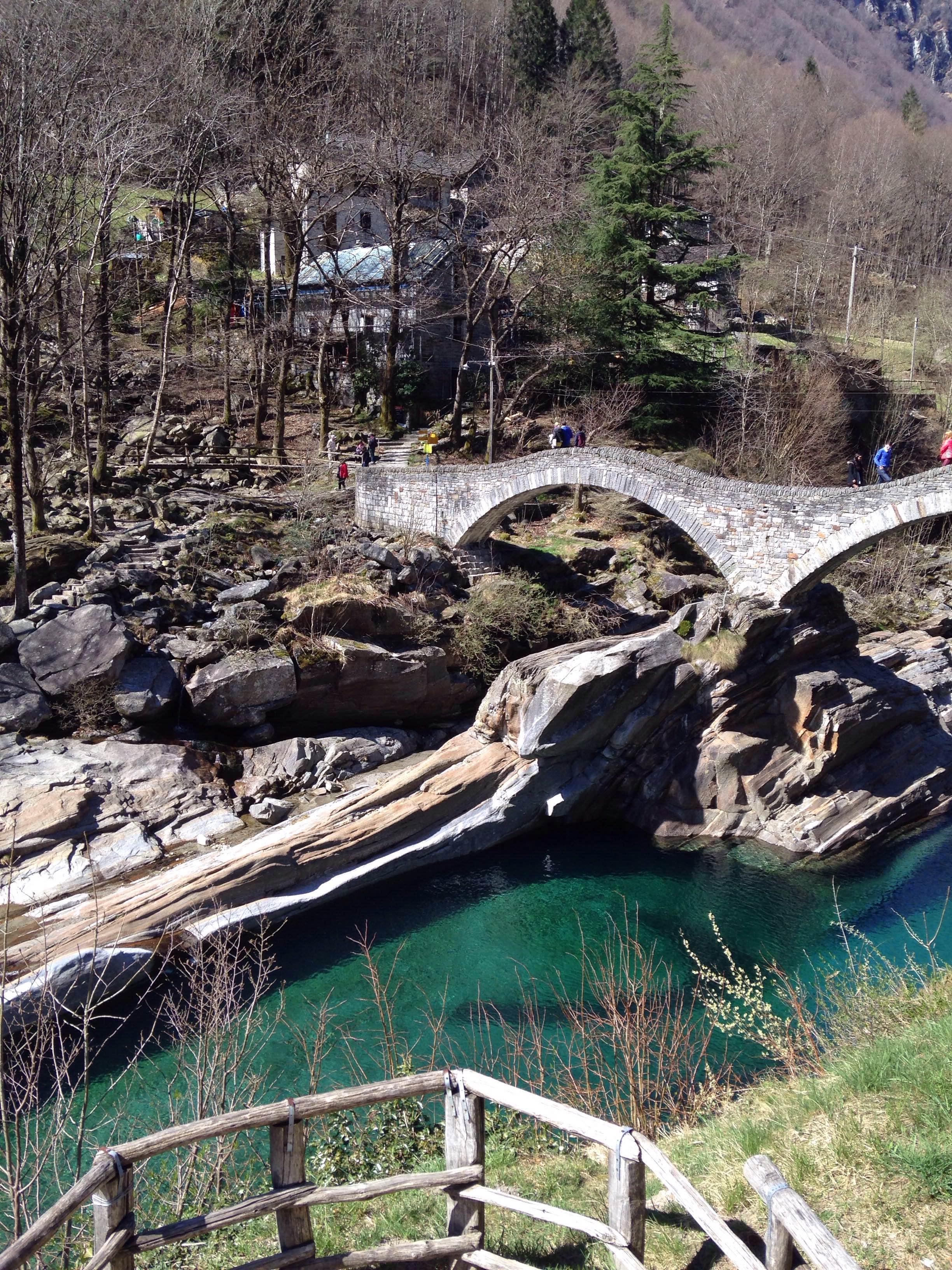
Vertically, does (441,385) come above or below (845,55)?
below

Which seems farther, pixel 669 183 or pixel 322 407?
pixel 669 183

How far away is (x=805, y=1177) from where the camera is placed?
551 centimetres

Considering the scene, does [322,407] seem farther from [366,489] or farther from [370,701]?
[370,701]

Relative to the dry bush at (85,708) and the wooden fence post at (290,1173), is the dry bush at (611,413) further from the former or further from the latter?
the wooden fence post at (290,1173)

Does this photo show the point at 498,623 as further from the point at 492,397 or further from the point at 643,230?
the point at 643,230

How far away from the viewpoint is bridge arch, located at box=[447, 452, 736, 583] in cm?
1970

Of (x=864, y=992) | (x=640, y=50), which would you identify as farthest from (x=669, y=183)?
(x=864, y=992)

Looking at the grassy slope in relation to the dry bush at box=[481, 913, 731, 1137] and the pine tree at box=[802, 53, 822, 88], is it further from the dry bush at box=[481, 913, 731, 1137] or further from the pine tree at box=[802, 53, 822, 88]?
the pine tree at box=[802, 53, 822, 88]

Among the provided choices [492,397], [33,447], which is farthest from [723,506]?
[33,447]

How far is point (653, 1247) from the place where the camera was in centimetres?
509

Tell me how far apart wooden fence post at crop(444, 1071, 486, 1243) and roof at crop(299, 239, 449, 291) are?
92.1 feet

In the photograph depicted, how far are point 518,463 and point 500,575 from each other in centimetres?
256

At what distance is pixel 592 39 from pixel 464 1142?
52.1 metres

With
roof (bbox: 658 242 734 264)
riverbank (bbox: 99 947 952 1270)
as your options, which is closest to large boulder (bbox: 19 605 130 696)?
riverbank (bbox: 99 947 952 1270)
